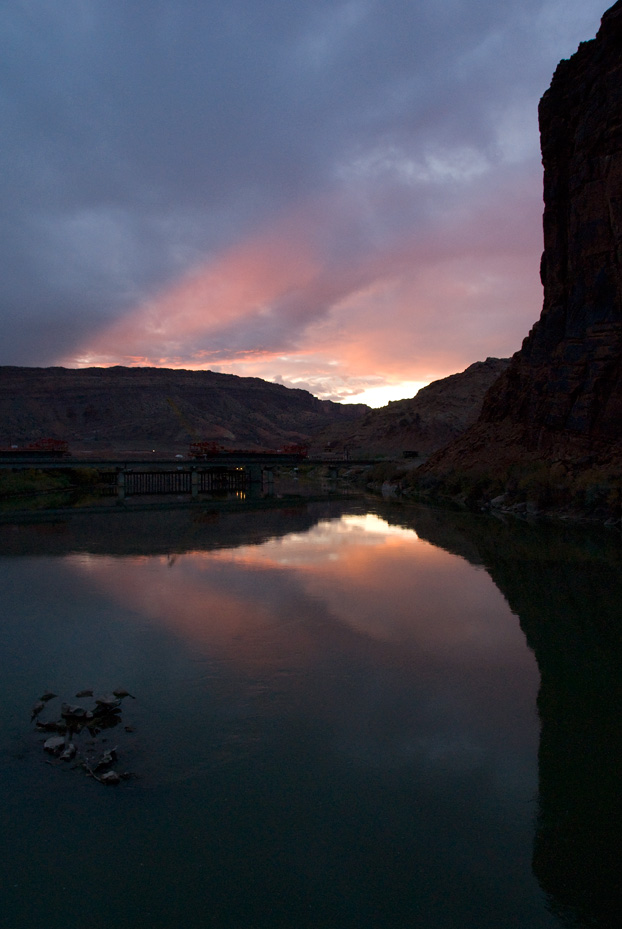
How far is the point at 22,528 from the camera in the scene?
34031 millimetres

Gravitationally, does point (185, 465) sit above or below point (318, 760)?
above

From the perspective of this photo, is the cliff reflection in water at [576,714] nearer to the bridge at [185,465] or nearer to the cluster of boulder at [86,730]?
the cluster of boulder at [86,730]

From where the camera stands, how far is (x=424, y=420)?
11400cm

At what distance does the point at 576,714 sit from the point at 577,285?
4147 centimetres

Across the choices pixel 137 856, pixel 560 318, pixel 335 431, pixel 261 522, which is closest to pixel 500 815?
pixel 137 856

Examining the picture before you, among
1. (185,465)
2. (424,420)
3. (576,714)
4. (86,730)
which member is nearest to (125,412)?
(424,420)

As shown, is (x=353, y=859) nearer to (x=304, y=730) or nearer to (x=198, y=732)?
(x=304, y=730)

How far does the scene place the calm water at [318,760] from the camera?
5.77 m

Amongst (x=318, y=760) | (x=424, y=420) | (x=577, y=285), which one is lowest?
(x=318, y=760)

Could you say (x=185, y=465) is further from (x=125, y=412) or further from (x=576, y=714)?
(x=125, y=412)

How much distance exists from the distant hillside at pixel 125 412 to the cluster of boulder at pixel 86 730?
380 ft

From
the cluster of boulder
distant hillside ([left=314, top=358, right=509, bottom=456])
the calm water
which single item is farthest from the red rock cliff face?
distant hillside ([left=314, top=358, right=509, bottom=456])

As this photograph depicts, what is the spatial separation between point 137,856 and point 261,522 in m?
31.8

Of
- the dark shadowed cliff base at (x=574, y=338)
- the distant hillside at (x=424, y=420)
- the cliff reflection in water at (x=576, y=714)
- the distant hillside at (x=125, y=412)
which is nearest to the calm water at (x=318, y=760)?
the cliff reflection in water at (x=576, y=714)
